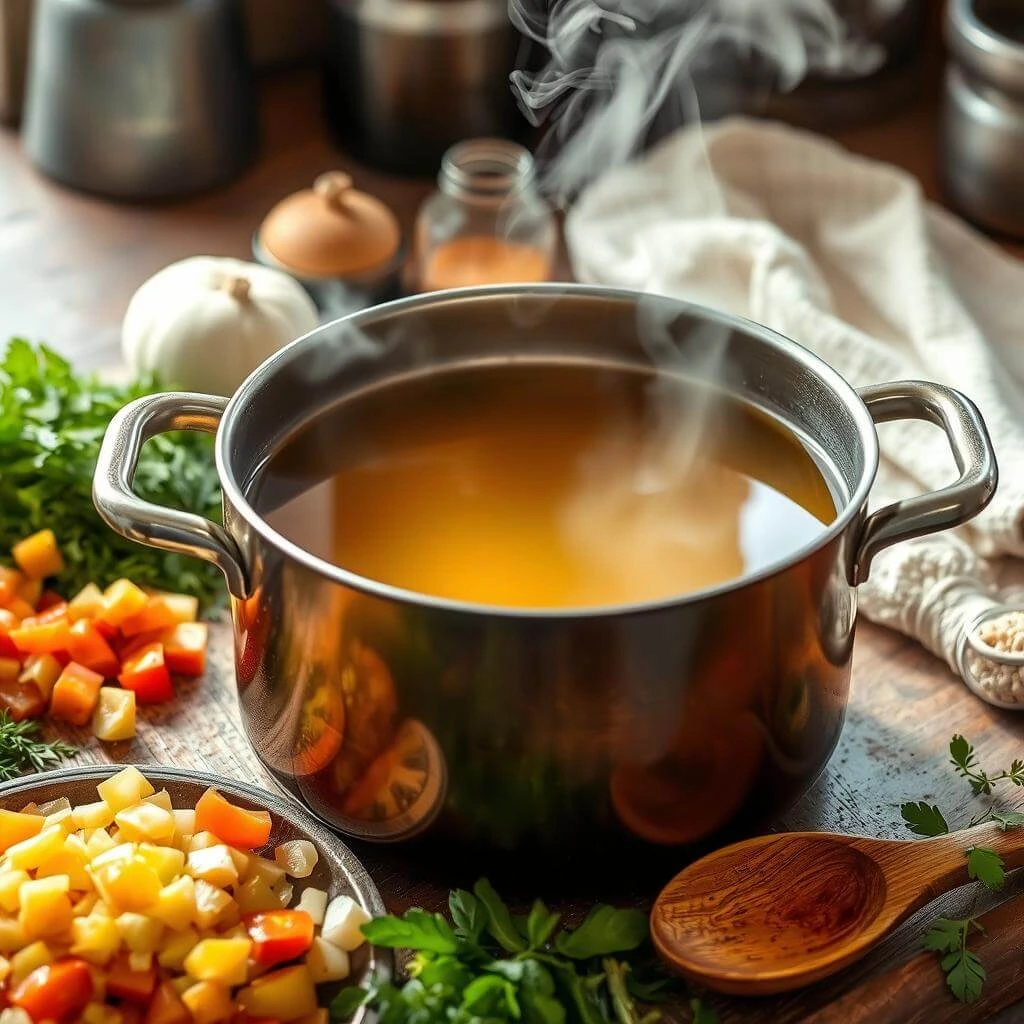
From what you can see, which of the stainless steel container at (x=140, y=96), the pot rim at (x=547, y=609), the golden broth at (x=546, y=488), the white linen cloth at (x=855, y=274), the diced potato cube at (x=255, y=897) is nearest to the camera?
the pot rim at (x=547, y=609)

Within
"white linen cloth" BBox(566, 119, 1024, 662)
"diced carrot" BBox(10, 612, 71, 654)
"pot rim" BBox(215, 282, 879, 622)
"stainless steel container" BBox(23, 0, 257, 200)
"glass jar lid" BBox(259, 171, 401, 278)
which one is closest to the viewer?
"pot rim" BBox(215, 282, 879, 622)

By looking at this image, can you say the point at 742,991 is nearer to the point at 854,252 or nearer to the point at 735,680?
the point at 735,680

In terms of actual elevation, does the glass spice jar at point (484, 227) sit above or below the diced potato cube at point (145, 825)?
below

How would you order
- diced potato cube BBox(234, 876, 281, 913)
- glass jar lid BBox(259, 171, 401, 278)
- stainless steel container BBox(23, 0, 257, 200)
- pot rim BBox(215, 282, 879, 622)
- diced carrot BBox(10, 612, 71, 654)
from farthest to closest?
stainless steel container BBox(23, 0, 257, 200)
glass jar lid BBox(259, 171, 401, 278)
diced carrot BBox(10, 612, 71, 654)
diced potato cube BBox(234, 876, 281, 913)
pot rim BBox(215, 282, 879, 622)

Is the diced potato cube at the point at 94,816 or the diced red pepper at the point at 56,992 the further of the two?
the diced potato cube at the point at 94,816

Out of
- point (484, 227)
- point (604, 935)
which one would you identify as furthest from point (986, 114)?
point (604, 935)

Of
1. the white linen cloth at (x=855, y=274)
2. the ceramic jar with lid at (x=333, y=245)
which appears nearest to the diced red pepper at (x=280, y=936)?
the white linen cloth at (x=855, y=274)

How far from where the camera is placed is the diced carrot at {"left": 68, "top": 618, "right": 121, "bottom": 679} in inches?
47.1

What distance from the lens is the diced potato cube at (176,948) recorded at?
0.91m

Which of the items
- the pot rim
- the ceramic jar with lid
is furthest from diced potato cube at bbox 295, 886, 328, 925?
the ceramic jar with lid

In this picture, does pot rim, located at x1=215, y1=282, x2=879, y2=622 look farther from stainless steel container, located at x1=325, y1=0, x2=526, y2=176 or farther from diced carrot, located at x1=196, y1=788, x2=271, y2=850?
stainless steel container, located at x1=325, y1=0, x2=526, y2=176

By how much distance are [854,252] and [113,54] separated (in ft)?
2.88

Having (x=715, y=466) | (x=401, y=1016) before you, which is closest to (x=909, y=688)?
(x=715, y=466)

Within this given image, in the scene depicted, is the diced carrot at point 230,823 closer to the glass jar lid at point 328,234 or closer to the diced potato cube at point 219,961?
the diced potato cube at point 219,961
